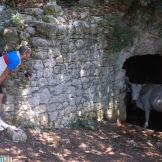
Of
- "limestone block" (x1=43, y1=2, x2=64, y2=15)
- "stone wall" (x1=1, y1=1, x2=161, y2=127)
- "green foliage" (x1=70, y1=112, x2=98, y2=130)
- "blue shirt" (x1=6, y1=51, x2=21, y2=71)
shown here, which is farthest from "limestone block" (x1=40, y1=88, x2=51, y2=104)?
"limestone block" (x1=43, y1=2, x2=64, y2=15)

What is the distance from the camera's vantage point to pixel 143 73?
546 inches

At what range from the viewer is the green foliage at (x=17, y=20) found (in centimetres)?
840

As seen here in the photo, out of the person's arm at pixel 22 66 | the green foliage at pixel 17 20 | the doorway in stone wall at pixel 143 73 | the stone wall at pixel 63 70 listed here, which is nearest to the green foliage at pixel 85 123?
the stone wall at pixel 63 70

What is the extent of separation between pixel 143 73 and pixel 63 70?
5.18 metres

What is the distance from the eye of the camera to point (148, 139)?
1015 centimetres

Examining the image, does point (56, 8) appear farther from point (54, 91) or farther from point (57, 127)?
point (57, 127)

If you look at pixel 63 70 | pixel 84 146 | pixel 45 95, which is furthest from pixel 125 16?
pixel 84 146

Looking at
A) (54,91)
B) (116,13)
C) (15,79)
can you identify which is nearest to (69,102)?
(54,91)

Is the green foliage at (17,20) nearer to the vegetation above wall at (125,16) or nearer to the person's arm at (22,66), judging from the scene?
the person's arm at (22,66)

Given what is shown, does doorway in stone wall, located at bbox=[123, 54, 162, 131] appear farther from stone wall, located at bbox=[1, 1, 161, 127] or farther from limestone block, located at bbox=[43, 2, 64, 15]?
limestone block, located at bbox=[43, 2, 64, 15]

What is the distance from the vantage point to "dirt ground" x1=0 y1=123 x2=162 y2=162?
7.78 meters

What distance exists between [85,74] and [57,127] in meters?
1.35

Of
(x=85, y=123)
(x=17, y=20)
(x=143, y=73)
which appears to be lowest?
(x=85, y=123)

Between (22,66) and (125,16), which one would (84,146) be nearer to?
(22,66)
